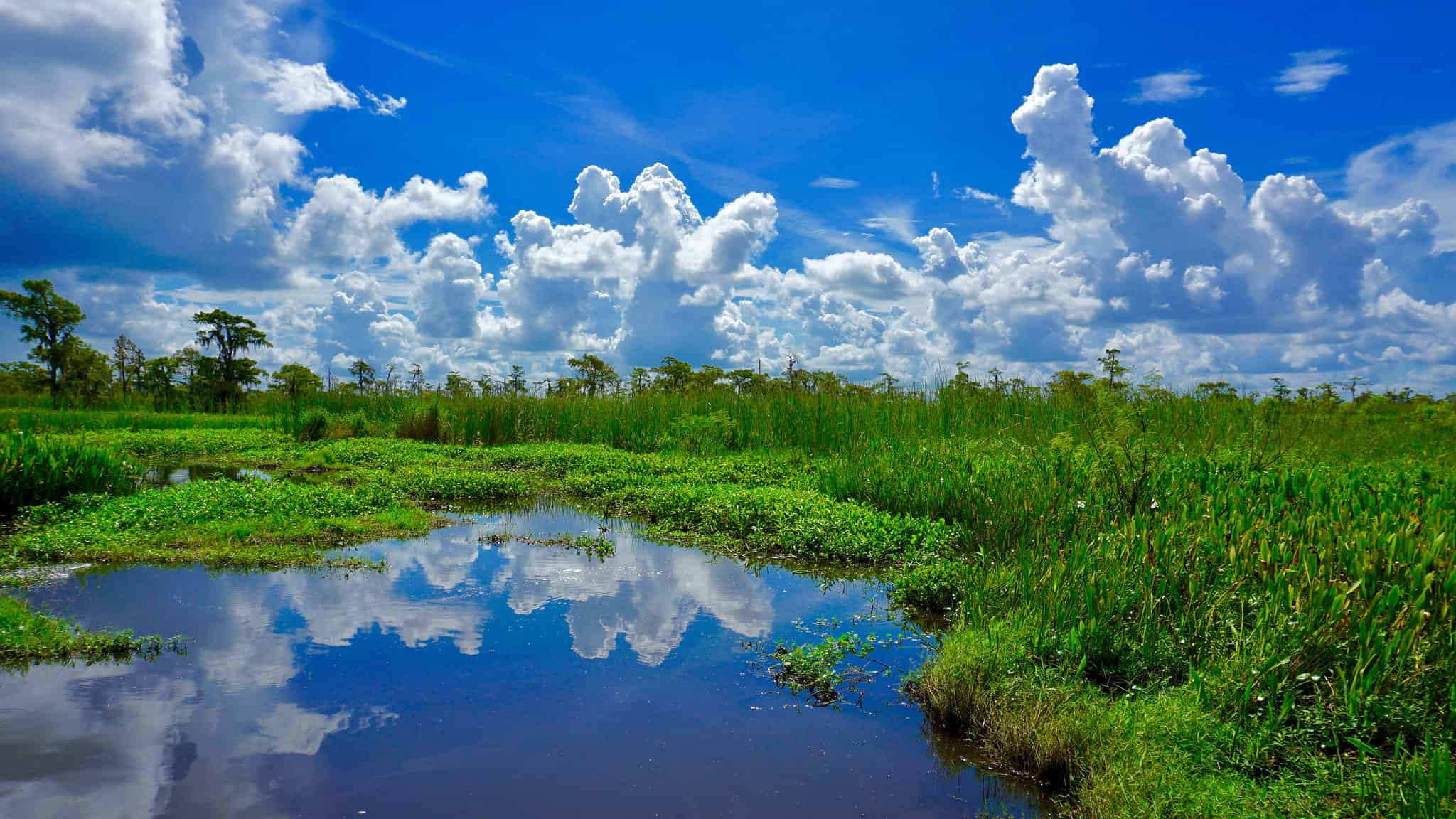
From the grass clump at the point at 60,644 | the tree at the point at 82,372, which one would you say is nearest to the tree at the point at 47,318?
the tree at the point at 82,372

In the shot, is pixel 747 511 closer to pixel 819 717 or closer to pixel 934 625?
pixel 934 625

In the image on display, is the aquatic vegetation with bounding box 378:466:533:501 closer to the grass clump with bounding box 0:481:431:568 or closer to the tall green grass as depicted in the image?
the grass clump with bounding box 0:481:431:568

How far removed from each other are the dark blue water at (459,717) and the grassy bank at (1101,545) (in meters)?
0.76

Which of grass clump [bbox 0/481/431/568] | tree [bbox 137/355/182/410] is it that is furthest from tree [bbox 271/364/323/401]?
grass clump [bbox 0/481/431/568]

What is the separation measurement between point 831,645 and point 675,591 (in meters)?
2.21

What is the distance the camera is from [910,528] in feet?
28.0

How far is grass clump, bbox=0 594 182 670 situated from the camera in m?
5.50

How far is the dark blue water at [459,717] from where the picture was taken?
392 cm

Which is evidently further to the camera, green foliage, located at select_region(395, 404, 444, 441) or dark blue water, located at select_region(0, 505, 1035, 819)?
green foliage, located at select_region(395, 404, 444, 441)

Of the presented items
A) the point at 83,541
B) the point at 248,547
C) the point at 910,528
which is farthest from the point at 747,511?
the point at 83,541

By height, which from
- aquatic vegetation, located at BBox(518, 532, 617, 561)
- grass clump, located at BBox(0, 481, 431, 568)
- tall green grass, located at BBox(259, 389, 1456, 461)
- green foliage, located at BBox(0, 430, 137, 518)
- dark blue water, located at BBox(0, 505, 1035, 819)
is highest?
tall green grass, located at BBox(259, 389, 1456, 461)

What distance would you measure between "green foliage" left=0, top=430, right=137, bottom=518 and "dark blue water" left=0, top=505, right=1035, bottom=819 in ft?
13.1

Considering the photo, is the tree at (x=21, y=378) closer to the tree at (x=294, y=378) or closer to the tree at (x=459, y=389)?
the tree at (x=294, y=378)

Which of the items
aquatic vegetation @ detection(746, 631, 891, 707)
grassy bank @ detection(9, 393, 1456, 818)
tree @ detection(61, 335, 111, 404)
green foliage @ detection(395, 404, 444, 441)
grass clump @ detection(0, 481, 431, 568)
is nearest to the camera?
grassy bank @ detection(9, 393, 1456, 818)
